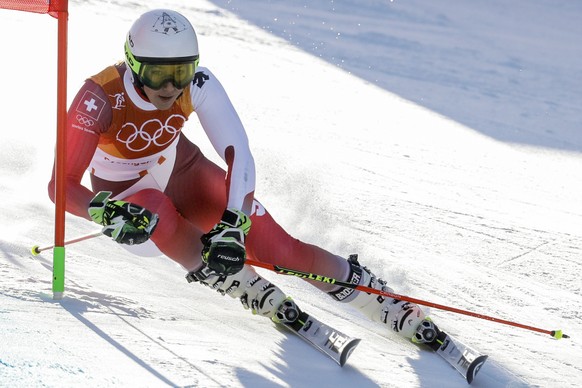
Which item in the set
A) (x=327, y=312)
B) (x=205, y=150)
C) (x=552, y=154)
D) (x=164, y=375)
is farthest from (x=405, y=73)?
(x=164, y=375)

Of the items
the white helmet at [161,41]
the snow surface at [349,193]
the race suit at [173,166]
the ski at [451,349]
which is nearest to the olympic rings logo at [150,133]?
the race suit at [173,166]

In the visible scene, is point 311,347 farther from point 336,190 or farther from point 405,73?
point 405,73

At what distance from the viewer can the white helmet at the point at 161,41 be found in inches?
138

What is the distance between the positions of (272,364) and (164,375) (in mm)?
503

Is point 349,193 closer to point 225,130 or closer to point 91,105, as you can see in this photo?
point 225,130

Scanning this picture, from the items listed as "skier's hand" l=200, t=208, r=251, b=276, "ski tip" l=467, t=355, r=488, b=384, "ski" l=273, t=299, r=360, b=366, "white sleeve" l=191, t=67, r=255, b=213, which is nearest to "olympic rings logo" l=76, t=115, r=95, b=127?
"white sleeve" l=191, t=67, r=255, b=213

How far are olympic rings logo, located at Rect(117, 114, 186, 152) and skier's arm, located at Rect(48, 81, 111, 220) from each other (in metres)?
0.17

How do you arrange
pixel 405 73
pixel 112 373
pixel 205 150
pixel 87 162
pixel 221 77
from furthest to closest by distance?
1. pixel 405 73
2. pixel 221 77
3. pixel 205 150
4. pixel 87 162
5. pixel 112 373

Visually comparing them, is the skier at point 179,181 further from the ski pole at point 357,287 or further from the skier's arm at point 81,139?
the ski pole at point 357,287

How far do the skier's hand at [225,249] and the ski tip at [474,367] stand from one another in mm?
922

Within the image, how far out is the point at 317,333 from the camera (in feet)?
12.3

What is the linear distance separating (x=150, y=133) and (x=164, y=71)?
0.39 m

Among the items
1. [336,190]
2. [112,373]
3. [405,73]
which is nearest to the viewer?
[112,373]

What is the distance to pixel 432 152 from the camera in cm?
736
